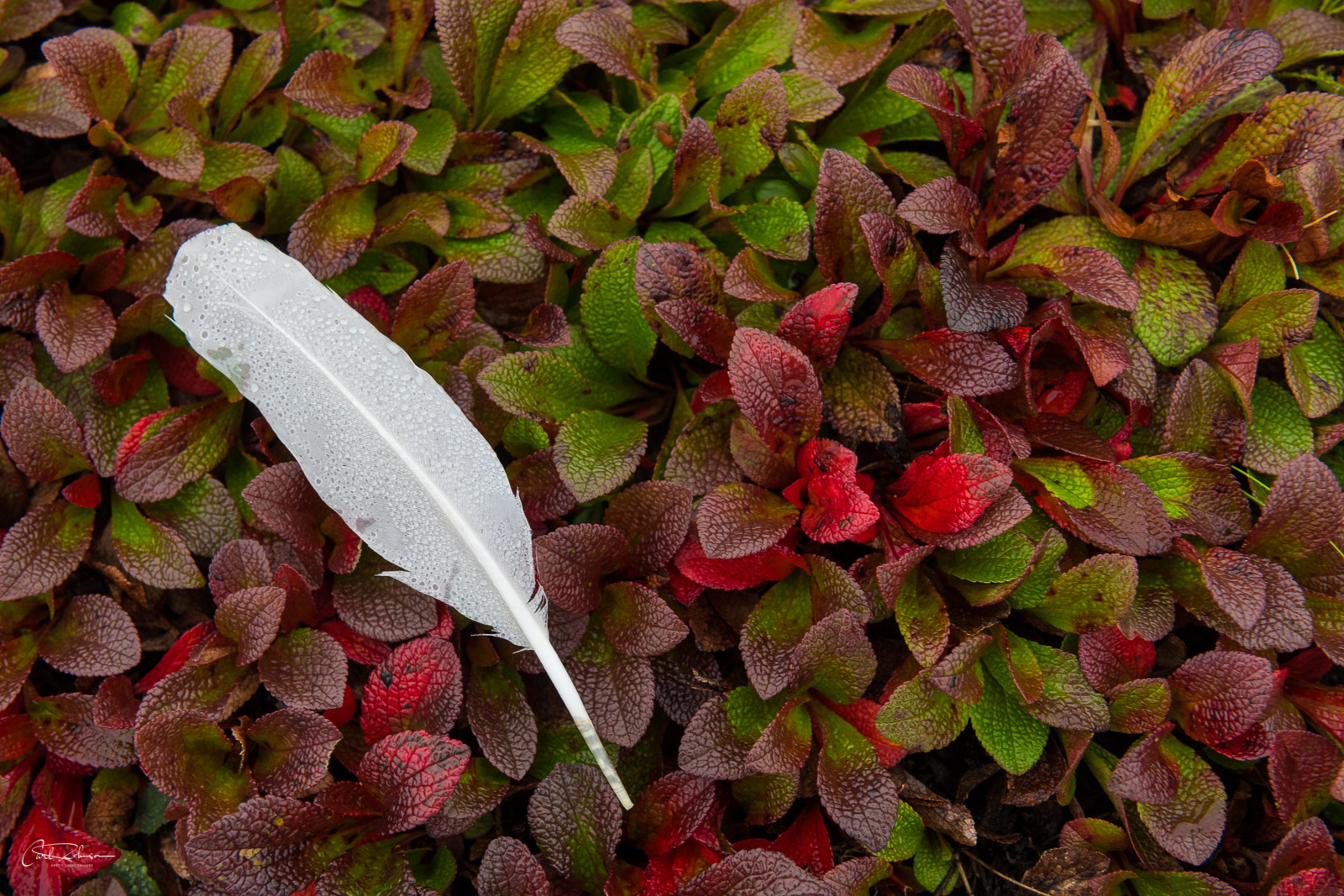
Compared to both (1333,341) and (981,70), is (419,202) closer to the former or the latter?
(981,70)

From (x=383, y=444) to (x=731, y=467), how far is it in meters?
0.52

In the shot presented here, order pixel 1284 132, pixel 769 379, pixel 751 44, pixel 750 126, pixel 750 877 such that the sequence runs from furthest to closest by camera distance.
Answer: pixel 751 44 < pixel 750 126 < pixel 1284 132 < pixel 769 379 < pixel 750 877

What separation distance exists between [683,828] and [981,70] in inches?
50.5

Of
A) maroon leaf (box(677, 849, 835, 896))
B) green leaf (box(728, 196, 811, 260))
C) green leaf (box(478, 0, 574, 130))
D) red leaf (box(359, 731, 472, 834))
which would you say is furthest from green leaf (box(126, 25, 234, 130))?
maroon leaf (box(677, 849, 835, 896))

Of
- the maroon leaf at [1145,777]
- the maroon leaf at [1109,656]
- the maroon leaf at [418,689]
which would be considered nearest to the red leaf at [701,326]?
the maroon leaf at [418,689]

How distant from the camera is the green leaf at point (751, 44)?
62.2 inches

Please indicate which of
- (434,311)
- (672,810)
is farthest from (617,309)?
(672,810)

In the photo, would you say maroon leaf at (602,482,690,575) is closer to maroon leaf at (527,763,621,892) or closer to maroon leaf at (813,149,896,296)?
maroon leaf at (527,763,621,892)

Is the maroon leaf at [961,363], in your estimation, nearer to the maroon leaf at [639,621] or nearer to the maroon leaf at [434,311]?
the maroon leaf at [639,621]

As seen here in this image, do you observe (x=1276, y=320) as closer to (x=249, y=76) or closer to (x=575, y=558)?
(x=575, y=558)

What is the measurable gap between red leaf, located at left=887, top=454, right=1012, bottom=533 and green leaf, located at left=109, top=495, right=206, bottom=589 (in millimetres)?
1111

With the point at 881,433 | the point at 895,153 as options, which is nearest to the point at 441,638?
the point at 881,433

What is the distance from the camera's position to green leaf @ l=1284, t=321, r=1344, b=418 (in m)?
1.38
